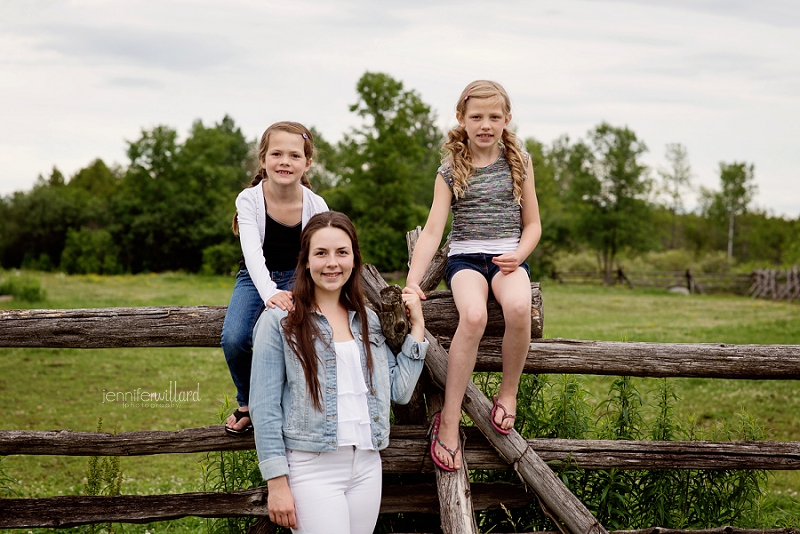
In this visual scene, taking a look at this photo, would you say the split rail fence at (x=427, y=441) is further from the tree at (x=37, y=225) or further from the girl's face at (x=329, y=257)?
the tree at (x=37, y=225)

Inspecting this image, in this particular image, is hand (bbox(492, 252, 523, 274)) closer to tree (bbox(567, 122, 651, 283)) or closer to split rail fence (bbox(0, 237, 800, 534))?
split rail fence (bbox(0, 237, 800, 534))

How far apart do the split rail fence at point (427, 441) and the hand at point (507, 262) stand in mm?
232

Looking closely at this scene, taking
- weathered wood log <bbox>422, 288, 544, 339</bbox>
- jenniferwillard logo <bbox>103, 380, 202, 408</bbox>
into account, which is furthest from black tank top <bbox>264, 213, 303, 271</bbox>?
jenniferwillard logo <bbox>103, 380, 202, 408</bbox>

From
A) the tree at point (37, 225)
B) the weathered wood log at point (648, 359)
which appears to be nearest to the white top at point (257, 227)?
the weathered wood log at point (648, 359)

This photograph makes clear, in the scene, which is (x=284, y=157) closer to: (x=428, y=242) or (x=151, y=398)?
(x=428, y=242)

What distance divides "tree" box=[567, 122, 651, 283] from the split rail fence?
131 ft

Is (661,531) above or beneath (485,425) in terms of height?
beneath

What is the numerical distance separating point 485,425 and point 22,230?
158 feet

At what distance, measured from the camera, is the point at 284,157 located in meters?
3.46

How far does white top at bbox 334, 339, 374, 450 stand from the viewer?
9.56 feet

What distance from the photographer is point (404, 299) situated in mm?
3229

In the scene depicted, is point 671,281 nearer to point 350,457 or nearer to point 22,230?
point 350,457

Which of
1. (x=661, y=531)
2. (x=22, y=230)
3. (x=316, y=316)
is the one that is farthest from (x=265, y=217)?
(x=22, y=230)

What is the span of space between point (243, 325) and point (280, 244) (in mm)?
489
